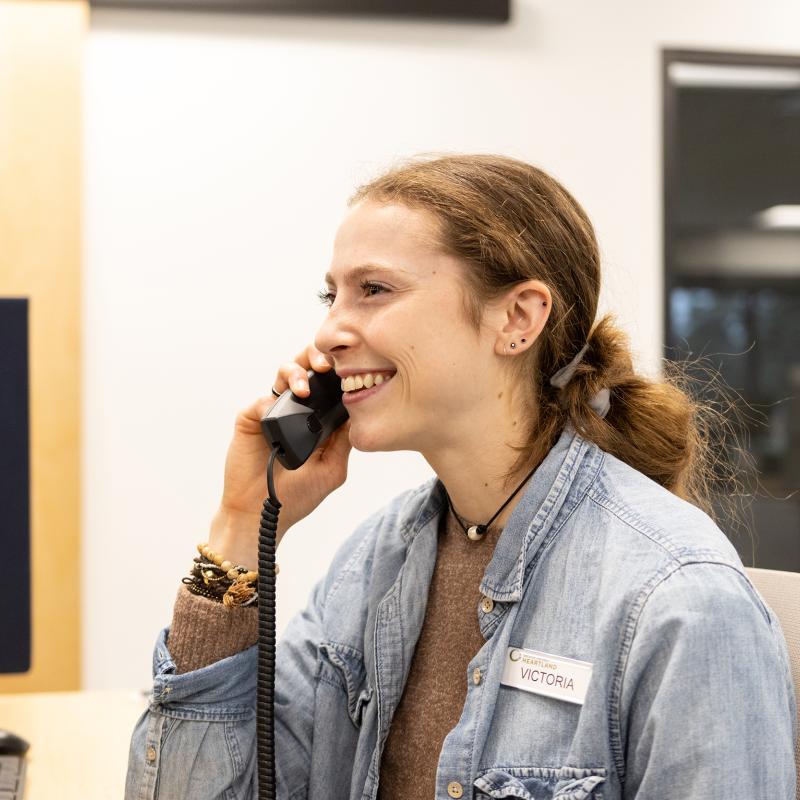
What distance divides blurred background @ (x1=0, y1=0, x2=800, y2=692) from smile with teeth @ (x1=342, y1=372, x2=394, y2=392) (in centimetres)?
169

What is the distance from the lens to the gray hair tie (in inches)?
54.3

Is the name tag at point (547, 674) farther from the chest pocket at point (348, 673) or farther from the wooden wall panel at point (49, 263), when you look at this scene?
the wooden wall panel at point (49, 263)

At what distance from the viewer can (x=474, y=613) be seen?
134cm

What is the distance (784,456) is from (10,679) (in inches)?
101

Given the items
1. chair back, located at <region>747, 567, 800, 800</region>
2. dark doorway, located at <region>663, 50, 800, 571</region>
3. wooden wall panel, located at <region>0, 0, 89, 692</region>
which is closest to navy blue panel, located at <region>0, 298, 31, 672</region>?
chair back, located at <region>747, 567, 800, 800</region>

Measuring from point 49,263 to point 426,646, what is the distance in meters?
2.00

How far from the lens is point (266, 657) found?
1369 millimetres

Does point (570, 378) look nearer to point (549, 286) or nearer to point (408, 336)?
point (549, 286)

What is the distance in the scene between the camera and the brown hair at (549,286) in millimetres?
1338

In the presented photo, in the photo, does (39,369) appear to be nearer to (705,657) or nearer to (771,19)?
(705,657)

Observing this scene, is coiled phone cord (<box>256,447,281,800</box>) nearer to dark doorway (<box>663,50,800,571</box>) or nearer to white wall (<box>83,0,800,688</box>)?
white wall (<box>83,0,800,688</box>)

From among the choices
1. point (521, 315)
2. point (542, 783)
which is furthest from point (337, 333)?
point (542, 783)

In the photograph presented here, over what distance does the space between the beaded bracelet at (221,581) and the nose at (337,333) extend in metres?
0.32

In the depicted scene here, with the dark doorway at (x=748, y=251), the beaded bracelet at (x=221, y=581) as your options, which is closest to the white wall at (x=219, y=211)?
the dark doorway at (x=748, y=251)
